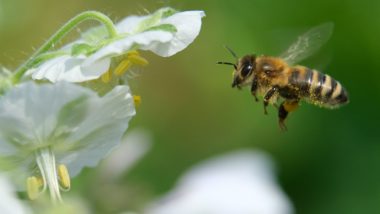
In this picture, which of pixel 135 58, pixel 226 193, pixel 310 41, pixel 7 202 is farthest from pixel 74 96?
pixel 226 193

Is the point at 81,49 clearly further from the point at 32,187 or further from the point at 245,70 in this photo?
the point at 245,70

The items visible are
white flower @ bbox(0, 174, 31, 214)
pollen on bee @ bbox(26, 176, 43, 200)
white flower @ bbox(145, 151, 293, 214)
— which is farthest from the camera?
white flower @ bbox(145, 151, 293, 214)

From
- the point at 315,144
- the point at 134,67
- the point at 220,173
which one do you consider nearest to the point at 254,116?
the point at 315,144

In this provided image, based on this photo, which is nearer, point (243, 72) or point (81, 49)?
point (81, 49)

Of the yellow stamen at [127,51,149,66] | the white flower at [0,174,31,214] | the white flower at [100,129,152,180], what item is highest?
the white flower at [100,129,152,180]

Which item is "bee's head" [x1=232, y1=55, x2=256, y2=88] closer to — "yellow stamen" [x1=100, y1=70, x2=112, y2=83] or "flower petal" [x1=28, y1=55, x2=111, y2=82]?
"yellow stamen" [x1=100, y1=70, x2=112, y2=83]

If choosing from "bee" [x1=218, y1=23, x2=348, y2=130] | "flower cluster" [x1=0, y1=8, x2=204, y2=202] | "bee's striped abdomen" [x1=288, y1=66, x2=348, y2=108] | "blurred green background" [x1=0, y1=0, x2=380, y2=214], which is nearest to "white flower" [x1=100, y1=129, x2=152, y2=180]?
"bee" [x1=218, y1=23, x2=348, y2=130]

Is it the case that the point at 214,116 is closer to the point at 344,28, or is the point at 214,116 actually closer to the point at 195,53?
the point at 195,53

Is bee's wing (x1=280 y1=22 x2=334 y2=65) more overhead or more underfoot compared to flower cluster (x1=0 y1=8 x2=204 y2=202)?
more overhead
